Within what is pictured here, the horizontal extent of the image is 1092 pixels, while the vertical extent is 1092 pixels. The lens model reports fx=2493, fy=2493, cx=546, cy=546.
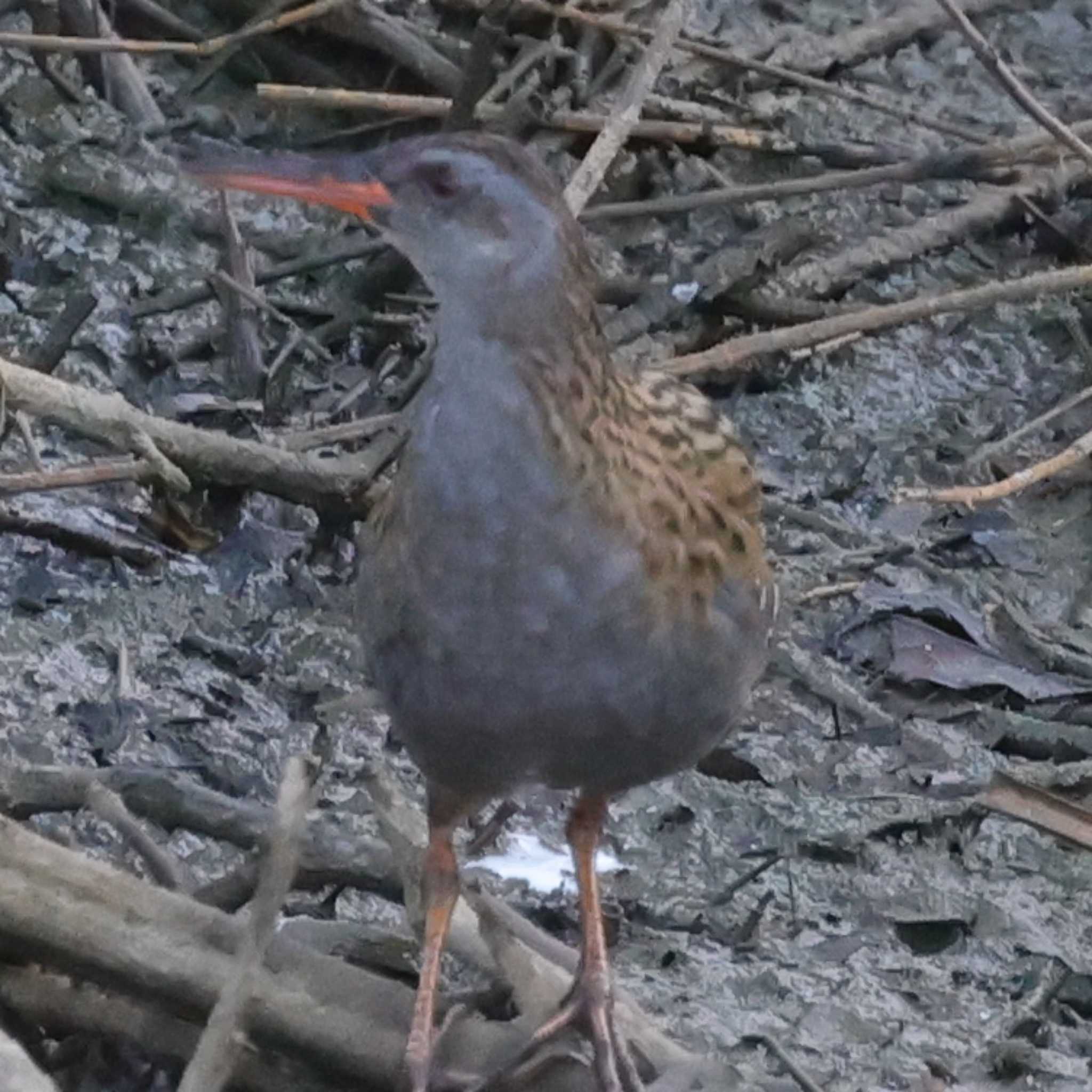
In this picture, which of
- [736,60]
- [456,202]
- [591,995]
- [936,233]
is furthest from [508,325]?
[936,233]

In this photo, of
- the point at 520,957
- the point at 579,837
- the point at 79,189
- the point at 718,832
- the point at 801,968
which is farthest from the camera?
the point at 79,189

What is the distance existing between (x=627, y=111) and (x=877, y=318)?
67cm

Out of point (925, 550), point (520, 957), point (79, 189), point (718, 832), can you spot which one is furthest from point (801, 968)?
point (79, 189)

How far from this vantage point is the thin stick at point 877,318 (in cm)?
469

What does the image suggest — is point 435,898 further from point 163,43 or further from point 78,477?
point 163,43

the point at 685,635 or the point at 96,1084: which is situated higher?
the point at 685,635

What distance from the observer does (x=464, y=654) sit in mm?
2973

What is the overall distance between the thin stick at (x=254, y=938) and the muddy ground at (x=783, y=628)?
926 millimetres

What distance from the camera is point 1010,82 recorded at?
15.0 ft

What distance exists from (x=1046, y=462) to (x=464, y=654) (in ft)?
5.15

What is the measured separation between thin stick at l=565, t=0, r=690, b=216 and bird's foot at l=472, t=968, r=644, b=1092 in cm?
179

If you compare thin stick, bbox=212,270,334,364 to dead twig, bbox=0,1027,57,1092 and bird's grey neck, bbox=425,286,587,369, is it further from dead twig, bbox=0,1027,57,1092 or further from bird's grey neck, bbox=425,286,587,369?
dead twig, bbox=0,1027,57,1092

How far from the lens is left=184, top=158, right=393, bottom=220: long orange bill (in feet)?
9.89

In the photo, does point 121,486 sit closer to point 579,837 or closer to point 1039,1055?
point 579,837
